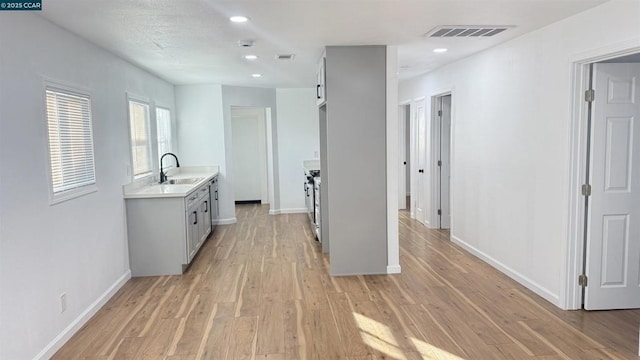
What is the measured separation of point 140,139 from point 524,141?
4600 mm

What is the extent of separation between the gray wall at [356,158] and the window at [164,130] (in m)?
3.34

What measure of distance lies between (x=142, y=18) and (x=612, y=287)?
4.40 meters

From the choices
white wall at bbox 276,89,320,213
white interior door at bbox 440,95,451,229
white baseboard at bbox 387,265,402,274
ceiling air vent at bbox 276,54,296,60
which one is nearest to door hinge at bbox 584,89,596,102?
white baseboard at bbox 387,265,402,274

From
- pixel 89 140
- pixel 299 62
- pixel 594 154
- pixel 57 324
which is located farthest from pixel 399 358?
pixel 299 62

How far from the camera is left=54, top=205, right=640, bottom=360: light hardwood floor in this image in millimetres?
3113

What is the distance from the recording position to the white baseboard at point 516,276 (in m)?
3.87

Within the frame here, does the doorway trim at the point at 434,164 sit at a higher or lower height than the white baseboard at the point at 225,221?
higher

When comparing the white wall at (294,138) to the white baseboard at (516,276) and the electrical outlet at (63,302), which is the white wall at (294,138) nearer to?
the white baseboard at (516,276)

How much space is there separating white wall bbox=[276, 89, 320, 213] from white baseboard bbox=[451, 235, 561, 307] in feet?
12.5

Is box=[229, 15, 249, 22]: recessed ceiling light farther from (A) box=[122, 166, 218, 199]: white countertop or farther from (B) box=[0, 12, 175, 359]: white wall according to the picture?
(A) box=[122, 166, 218, 199]: white countertop

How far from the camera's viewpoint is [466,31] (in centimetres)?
396

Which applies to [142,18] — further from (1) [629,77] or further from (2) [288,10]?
(1) [629,77]

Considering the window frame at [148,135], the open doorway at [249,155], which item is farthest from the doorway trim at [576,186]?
the open doorway at [249,155]

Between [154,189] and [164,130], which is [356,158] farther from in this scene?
[164,130]
